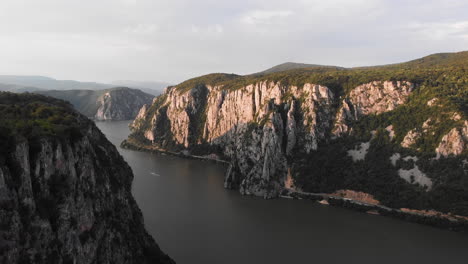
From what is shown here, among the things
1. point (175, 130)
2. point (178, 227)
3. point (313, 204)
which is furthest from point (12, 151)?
point (175, 130)

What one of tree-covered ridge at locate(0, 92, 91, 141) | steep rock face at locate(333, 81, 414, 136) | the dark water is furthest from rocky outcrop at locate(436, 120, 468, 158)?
tree-covered ridge at locate(0, 92, 91, 141)

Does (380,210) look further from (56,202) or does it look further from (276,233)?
(56,202)

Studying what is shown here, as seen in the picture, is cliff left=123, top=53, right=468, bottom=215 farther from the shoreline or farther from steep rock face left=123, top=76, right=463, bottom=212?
the shoreline

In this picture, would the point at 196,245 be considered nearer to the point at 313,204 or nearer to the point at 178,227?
the point at 178,227

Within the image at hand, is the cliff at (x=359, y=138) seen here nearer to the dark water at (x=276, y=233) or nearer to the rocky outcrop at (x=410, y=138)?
the rocky outcrop at (x=410, y=138)

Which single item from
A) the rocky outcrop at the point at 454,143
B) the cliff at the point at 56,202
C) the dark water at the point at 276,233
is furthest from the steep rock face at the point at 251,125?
the cliff at the point at 56,202

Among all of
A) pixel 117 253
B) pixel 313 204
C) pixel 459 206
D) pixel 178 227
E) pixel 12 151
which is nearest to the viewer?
pixel 12 151

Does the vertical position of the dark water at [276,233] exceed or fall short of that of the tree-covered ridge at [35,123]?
it falls short

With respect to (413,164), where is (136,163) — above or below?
below
